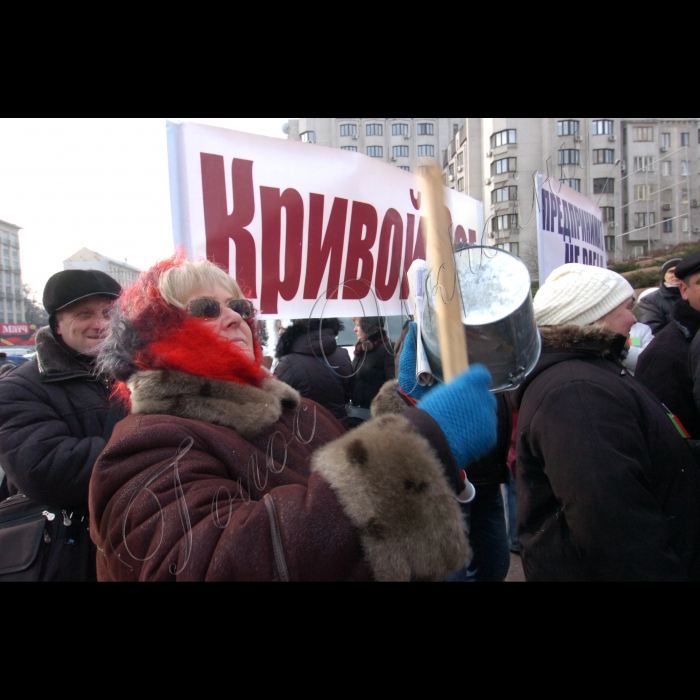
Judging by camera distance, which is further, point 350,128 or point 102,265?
point 350,128

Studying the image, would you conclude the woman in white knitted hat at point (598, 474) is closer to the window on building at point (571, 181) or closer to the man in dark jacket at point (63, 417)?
the window on building at point (571, 181)

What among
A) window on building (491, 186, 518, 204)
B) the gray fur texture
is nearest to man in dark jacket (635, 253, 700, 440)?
window on building (491, 186, 518, 204)

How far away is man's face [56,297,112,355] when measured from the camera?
6.64 feet

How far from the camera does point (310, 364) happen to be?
136 inches

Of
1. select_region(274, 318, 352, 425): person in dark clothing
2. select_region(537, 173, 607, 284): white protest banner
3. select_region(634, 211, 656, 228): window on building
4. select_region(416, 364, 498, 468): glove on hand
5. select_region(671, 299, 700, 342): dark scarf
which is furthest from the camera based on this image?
select_region(274, 318, 352, 425): person in dark clothing

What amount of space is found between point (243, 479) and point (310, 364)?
2.30m

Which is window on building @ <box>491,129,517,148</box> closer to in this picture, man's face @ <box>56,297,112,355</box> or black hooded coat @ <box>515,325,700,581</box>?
black hooded coat @ <box>515,325,700,581</box>

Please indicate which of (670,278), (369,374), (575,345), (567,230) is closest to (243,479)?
(575,345)

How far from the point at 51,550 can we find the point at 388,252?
A: 2016 millimetres

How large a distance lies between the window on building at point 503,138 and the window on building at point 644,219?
98 centimetres

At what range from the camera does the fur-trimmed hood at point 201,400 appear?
1197 mm

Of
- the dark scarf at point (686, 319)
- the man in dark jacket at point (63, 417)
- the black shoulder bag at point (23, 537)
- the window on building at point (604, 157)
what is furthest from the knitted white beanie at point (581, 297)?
the black shoulder bag at point (23, 537)

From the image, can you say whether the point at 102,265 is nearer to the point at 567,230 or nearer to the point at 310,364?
the point at 310,364

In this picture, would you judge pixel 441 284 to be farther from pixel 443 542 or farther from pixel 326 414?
pixel 326 414
